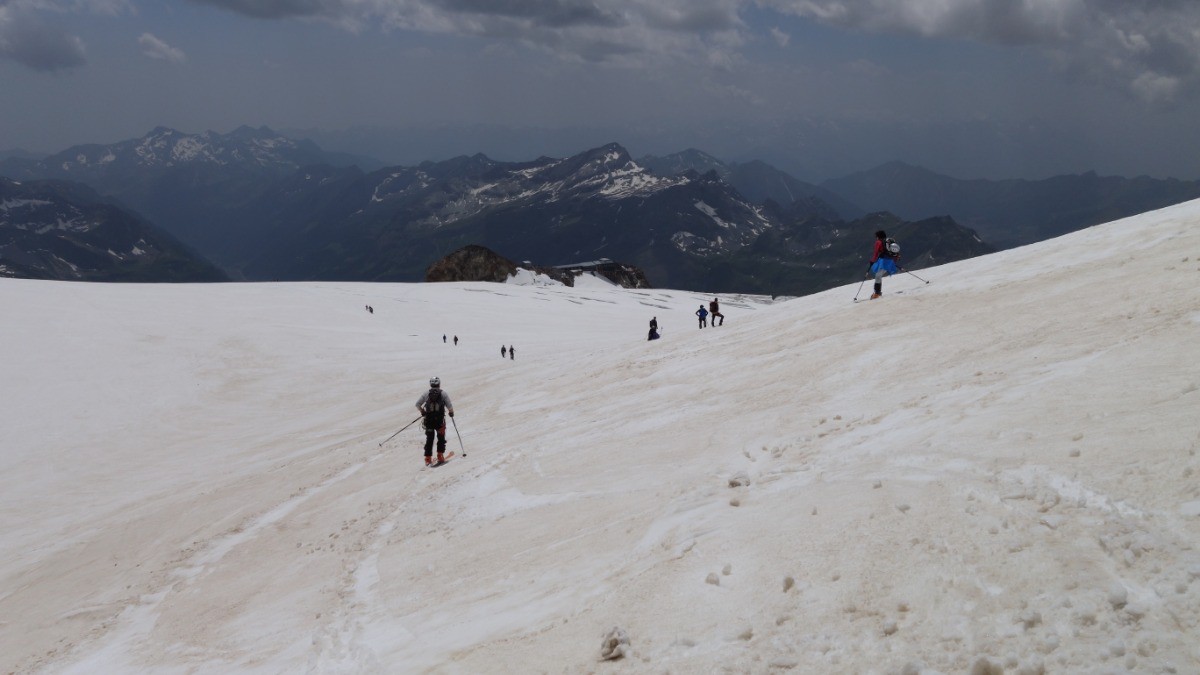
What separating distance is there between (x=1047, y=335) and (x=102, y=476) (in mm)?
33079

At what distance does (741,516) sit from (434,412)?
11.1 m

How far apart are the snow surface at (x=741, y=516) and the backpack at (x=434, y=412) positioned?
125cm

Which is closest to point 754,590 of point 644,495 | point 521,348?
point 644,495

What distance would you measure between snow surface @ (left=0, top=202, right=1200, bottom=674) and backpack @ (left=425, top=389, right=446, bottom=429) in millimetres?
1247

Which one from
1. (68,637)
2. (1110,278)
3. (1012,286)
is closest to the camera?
(68,637)

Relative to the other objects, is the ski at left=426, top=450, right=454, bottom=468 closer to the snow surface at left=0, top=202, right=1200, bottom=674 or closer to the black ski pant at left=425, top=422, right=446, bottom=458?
the black ski pant at left=425, top=422, right=446, bottom=458

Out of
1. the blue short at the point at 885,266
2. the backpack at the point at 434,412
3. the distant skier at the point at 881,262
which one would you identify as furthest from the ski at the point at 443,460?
the blue short at the point at 885,266

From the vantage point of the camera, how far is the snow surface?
279 inches

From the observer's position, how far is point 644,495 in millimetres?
12219

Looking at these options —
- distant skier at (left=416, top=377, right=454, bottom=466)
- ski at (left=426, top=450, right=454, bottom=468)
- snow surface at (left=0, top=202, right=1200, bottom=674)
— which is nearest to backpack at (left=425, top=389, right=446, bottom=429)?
distant skier at (left=416, top=377, right=454, bottom=466)

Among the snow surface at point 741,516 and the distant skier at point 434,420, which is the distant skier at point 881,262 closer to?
the snow surface at point 741,516

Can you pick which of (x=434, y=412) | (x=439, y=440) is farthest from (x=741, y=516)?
(x=439, y=440)

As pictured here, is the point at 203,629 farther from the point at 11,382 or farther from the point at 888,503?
the point at 11,382

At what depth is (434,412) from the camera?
19125 millimetres
